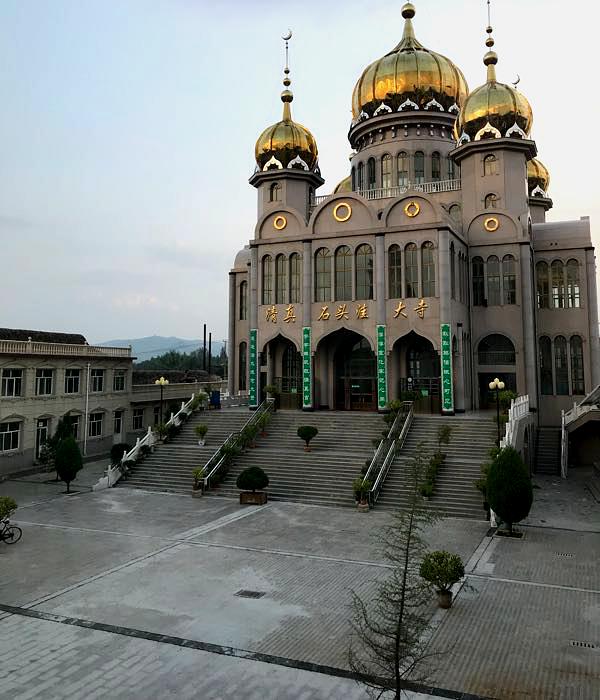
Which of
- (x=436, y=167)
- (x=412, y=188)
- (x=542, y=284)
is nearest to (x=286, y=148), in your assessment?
(x=412, y=188)

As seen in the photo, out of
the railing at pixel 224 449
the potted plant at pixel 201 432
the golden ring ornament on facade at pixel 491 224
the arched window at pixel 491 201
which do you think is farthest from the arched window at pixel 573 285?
the potted plant at pixel 201 432

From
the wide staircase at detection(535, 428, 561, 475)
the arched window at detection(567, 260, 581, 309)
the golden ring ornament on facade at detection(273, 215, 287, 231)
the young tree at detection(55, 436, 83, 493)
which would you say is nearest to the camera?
the young tree at detection(55, 436, 83, 493)

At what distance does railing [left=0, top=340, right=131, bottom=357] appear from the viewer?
29875 millimetres

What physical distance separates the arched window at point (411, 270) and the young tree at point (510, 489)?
14.2 m

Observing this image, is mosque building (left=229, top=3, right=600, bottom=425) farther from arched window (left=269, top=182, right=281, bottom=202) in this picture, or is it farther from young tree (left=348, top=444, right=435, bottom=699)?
young tree (left=348, top=444, right=435, bottom=699)

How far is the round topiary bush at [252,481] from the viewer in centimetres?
2189

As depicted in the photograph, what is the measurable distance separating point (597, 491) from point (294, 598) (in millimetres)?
16690

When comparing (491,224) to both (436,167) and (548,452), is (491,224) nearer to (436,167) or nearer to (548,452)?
(436,167)

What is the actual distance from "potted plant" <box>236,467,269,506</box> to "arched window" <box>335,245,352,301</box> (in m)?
13.0

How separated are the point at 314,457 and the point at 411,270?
11.4 m

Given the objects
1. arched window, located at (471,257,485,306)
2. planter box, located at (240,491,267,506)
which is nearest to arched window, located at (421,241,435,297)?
arched window, located at (471,257,485,306)

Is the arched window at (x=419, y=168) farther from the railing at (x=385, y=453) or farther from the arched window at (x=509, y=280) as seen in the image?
the railing at (x=385, y=453)

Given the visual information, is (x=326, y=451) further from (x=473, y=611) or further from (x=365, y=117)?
(x=365, y=117)

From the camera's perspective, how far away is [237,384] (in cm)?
4197
